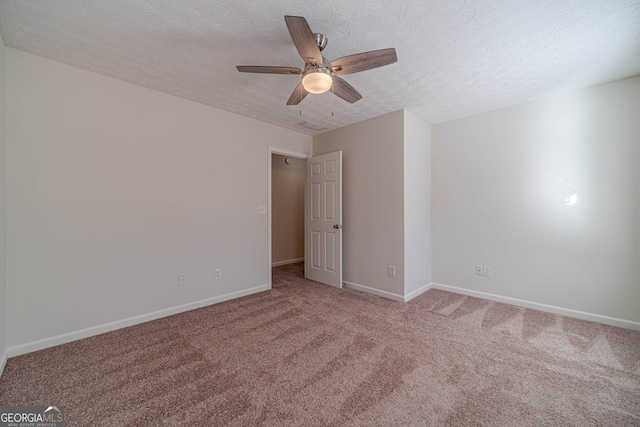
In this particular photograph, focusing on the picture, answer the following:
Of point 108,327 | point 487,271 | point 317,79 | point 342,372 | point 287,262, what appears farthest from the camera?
point 287,262

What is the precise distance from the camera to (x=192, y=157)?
3012mm

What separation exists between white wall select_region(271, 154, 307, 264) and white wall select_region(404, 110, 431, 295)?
8.71 ft

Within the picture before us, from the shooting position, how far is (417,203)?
354cm

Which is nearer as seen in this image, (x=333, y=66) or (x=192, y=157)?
(x=333, y=66)

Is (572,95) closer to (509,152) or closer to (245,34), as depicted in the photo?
(509,152)

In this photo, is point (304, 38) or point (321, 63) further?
point (321, 63)

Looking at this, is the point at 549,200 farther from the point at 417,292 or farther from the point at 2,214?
the point at 2,214

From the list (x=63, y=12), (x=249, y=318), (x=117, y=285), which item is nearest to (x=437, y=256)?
(x=249, y=318)

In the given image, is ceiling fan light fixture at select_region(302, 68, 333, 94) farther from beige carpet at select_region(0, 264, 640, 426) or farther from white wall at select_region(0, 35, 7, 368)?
white wall at select_region(0, 35, 7, 368)

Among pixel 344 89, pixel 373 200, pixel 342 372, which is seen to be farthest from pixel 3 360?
pixel 373 200

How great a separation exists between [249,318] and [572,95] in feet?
14.1

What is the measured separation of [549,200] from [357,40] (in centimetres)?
282

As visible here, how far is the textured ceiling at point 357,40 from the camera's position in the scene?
5.32 ft

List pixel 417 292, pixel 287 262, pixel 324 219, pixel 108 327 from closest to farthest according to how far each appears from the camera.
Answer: pixel 108 327, pixel 417 292, pixel 324 219, pixel 287 262
